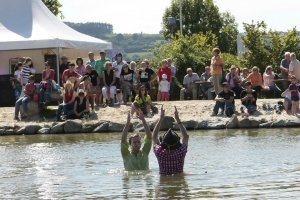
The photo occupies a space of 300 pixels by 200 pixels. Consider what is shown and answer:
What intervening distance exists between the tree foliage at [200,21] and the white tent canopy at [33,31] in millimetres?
42585

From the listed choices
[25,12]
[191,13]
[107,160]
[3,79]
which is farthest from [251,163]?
[191,13]

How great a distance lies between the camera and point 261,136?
2216 centimetres

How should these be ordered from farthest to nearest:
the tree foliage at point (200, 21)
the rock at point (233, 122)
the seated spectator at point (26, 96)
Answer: the tree foliage at point (200, 21) → the seated spectator at point (26, 96) → the rock at point (233, 122)

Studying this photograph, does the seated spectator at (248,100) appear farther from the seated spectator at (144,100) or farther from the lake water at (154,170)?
the seated spectator at (144,100)

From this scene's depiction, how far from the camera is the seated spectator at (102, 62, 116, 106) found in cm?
2706

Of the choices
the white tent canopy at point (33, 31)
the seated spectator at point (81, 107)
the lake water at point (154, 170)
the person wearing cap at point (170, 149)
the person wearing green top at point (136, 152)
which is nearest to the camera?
the lake water at point (154, 170)

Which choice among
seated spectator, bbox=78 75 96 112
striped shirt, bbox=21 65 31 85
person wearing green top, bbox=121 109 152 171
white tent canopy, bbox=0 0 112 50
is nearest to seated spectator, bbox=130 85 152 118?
seated spectator, bbox=78 75 96 112

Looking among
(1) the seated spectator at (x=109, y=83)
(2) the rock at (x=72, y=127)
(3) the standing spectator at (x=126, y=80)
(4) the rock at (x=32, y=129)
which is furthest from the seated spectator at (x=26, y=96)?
(3) the standing spectator at (x=126, y=80)

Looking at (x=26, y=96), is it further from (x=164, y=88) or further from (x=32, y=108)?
(x=164, y=88)

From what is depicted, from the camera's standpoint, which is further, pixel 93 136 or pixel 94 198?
pixel 93 136

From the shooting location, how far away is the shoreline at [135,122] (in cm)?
2456

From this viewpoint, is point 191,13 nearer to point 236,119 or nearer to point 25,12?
point 25,12

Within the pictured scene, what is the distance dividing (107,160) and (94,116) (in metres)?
7.99

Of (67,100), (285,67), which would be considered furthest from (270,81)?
(67,100)
